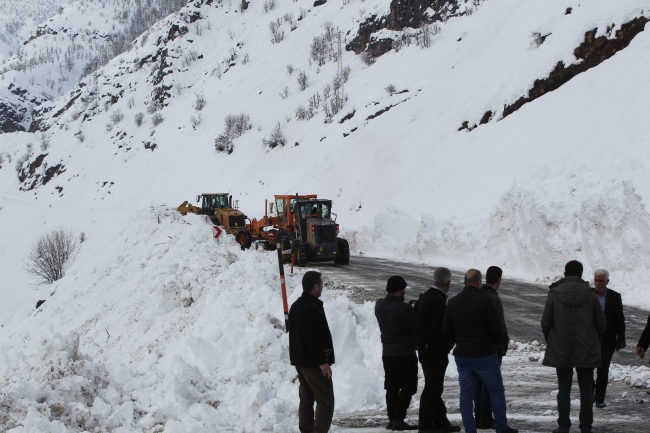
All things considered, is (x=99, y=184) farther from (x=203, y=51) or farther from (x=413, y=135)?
(x=413, y=135)

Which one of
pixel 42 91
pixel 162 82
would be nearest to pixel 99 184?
pixel 162 82

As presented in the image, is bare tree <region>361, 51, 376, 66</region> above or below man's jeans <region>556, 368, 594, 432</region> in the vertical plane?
above

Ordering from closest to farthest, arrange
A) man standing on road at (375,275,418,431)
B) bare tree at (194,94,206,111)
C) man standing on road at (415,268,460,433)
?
man standing on road at (415,268,460,433)
man standing on road at (375,275,418,431)
bare tree at (194,94,206,111)

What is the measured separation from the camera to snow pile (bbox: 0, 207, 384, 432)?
6.07 m

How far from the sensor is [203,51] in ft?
287

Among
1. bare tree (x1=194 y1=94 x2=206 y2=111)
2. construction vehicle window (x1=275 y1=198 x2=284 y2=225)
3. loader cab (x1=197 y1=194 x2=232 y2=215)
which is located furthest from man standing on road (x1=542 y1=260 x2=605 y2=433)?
bare tree (x1=194 y1=94 x2=206 y2=111)

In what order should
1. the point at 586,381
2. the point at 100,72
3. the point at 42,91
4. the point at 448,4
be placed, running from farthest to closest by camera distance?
the point at 42,91, the point at 100,72, the point at 448,4, the point at 586,381

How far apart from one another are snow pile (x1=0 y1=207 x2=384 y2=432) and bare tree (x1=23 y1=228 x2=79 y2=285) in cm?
4474

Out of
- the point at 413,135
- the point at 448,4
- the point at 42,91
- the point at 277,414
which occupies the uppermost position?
the point at 42,91

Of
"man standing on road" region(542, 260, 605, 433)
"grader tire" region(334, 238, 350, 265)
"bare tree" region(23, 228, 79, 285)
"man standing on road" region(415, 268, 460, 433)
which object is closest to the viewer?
"man standing on road" region(542, 260, 605, 433)

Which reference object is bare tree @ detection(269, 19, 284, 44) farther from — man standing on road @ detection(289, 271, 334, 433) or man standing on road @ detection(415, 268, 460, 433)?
man standing on road @ detection(289, 271, 334, 433)

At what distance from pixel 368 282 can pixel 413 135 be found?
21853 millimetres

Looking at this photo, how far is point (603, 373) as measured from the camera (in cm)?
659

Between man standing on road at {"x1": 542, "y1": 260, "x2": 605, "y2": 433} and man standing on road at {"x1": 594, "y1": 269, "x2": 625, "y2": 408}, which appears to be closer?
man standing on road at {"x1": 542, "y1": 260, "x2": 605, "y2": 433}
